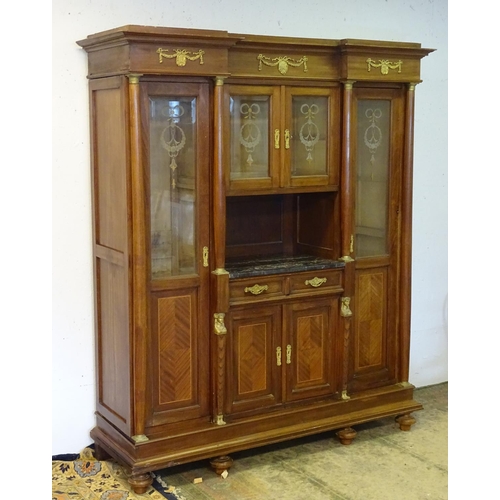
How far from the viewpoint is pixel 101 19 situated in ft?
11.6

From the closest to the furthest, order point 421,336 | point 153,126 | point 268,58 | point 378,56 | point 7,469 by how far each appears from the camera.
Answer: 1. point 7,469
2. point 153,126
3. point 268,58
4. point 378,56
5. point 421,336

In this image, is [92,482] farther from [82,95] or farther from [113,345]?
[82,95]

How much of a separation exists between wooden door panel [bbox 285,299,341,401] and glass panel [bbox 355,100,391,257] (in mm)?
417

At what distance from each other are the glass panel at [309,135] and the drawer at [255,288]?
55 centimetres

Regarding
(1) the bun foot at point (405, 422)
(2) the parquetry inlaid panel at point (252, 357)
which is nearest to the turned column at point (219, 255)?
(2) the parquetry inlaid panel at point (252, 357)

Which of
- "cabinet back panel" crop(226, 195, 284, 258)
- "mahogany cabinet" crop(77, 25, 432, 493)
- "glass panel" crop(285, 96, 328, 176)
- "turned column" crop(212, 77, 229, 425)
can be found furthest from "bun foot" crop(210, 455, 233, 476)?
"glass panel" crop(285, 96, 328, 176)

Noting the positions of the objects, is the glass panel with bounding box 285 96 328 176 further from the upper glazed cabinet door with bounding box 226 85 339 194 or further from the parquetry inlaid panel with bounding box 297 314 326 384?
the parquetry inlaid panel with bounding box 297 314 326 384

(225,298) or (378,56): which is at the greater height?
(378,56)

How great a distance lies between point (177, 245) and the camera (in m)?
3.36

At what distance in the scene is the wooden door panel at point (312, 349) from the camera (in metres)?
3.71

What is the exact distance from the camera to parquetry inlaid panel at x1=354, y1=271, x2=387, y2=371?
3.97m

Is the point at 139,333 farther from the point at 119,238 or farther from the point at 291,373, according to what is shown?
the point at 291,373
